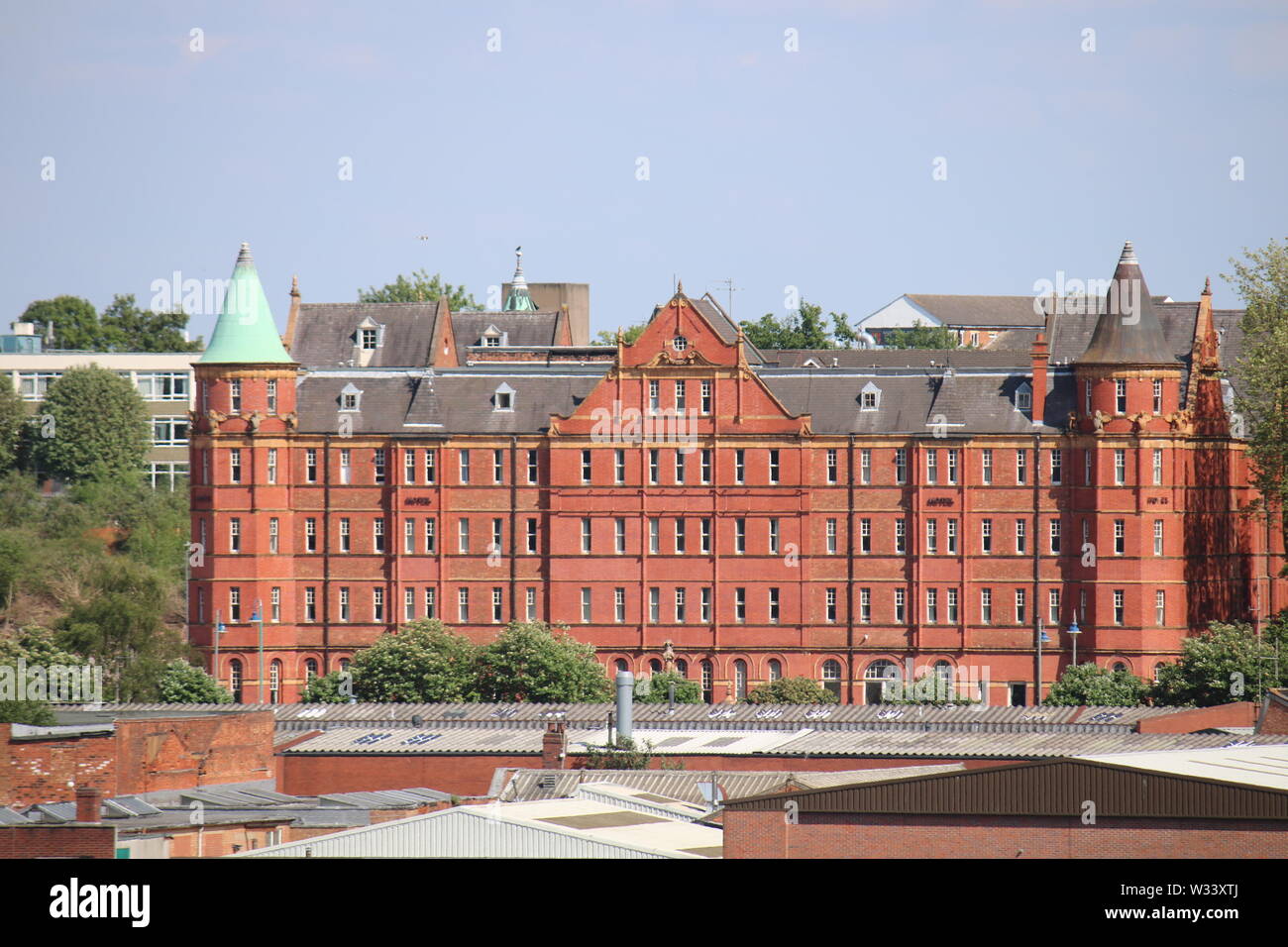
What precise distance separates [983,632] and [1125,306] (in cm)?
1584

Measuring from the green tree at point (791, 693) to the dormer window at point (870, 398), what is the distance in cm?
1345

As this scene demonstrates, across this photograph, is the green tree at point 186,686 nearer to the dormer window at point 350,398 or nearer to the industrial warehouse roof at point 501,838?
the dormer window at point 350,398

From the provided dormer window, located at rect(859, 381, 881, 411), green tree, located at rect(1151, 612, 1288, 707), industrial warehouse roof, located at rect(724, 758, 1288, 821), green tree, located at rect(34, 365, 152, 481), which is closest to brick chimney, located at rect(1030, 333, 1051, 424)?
dormer window, located at rect(859, 381, 881, 411)

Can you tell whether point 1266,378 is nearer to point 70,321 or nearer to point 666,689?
point 666,689

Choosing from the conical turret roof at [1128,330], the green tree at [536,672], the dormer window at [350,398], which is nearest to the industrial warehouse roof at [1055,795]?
the green tree at [536,672]

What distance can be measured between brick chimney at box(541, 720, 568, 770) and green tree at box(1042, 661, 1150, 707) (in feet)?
87.4

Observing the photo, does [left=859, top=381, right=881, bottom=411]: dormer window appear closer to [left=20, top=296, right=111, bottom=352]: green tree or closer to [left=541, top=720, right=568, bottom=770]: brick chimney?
[left=541, top=720, right=568, bottom=770]: brick chimney

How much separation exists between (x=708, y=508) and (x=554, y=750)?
35.4m

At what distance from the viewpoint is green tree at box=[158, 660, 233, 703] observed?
101688 mm

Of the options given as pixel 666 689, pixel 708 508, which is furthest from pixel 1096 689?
pixel 708 508

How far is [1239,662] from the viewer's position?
9625 cm

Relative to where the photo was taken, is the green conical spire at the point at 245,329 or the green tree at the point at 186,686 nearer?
the green tree at the point at 186,686

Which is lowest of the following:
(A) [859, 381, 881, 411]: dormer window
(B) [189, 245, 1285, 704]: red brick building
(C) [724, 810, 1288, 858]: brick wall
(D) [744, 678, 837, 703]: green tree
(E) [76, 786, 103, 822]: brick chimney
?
(D) [744, 678, 837, 703]: green tree

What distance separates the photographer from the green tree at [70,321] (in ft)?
579
